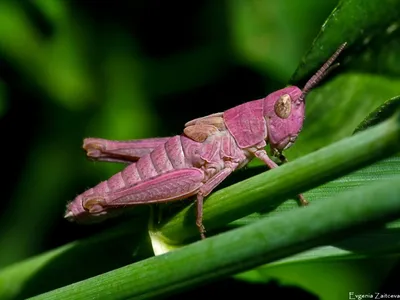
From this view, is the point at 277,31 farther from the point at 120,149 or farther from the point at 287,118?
the point at 120,149

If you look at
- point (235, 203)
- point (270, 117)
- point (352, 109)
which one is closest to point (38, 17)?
point (270, 117)

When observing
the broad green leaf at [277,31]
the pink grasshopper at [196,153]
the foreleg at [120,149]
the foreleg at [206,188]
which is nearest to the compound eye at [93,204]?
the pink grasshopper at [196,153]

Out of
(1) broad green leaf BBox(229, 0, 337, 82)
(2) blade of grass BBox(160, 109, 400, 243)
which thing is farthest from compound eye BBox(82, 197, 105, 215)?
(1) broad green leaf BBox(229, 0, 337, 82)

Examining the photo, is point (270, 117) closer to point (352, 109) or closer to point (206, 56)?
point (352, 109)

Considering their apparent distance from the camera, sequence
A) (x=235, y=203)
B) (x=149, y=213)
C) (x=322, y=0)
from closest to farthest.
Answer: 1. (x=235, y=203)
2. (x=149, y=213)
3. (x=322, y=0)

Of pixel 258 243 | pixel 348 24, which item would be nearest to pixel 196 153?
Result: pixel 348 24

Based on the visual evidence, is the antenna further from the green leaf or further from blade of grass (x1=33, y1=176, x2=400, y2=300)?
blade of grass (x1=33, y1=176, x2=400, y2=300)

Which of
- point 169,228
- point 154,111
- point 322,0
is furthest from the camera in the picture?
point 154,111
